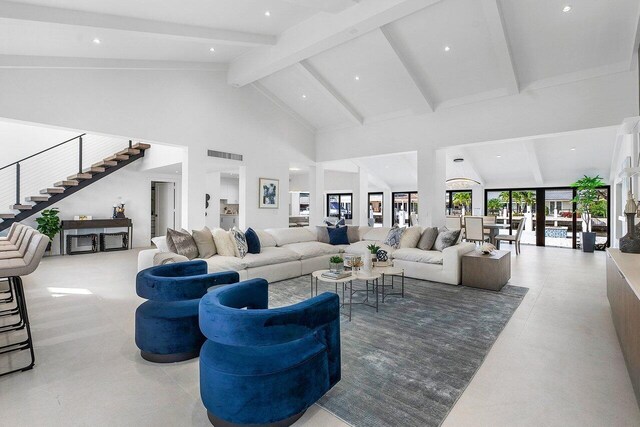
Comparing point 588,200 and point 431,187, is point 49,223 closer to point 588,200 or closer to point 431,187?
point 431,187

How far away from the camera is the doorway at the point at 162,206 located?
36.1 ft

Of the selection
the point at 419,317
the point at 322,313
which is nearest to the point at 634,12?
the point at 419,317

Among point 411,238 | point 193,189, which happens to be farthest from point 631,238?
point 193,189

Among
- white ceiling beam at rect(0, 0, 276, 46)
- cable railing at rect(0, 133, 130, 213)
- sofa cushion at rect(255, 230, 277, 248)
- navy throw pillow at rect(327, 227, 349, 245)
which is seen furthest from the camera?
cable railing at rect(0, 133, 130, 213)

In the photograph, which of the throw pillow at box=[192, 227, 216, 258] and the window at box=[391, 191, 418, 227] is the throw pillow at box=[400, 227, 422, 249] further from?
the window at box=[391, 191, 418, 227]

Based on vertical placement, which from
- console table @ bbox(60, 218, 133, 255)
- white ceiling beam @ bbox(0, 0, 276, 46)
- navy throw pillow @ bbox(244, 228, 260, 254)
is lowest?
navy throw pillow @ bbox(244, 228, 260, 254)

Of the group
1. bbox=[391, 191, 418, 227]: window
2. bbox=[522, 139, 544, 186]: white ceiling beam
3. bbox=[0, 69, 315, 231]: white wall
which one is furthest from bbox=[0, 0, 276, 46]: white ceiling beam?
bbox=[391, 191, 418, 227]: window

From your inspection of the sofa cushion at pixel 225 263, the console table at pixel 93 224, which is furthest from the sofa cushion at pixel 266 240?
the console table at pixel 93 224

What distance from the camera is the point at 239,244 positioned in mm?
5133

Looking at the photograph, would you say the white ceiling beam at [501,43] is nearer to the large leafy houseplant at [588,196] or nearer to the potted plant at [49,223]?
the large leafy houseplant at [588,196]

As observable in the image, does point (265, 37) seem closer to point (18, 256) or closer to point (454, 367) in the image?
point (18, 256)

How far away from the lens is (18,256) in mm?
2982

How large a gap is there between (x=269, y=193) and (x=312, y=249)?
2661 mm

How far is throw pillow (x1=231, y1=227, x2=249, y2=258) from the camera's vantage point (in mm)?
5074
